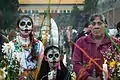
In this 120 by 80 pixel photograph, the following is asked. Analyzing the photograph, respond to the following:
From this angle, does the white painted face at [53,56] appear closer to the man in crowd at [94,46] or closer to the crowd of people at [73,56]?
the crowd of people at [73,56]

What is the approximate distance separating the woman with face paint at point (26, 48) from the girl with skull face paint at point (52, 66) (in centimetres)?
8

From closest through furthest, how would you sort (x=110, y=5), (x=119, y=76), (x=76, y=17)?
(x=119, y=76) → (x=76, y=17) → (x=110, y=5)

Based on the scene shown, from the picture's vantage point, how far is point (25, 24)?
5484 millimetres

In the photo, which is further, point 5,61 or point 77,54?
point 77,54

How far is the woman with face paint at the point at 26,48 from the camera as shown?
16.9 feet

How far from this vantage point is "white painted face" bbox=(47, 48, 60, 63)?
199 inches

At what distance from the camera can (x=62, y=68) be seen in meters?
5.12

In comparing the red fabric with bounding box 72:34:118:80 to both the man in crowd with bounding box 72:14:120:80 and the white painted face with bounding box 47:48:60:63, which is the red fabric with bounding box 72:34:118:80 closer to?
the man in crowd with bounding box 72:14:120:80

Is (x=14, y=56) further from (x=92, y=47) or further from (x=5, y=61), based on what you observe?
(x=92, y=47)

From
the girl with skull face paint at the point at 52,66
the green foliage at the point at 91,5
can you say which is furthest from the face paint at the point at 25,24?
the green foliage at the point at 91,5

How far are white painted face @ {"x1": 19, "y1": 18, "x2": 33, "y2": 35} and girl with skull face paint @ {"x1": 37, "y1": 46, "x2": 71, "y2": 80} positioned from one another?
0.44m

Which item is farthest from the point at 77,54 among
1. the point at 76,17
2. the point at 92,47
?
the point at 76,17

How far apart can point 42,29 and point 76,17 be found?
241 centimetres

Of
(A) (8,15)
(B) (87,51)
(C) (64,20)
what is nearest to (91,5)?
Result: (C) (64,20)
